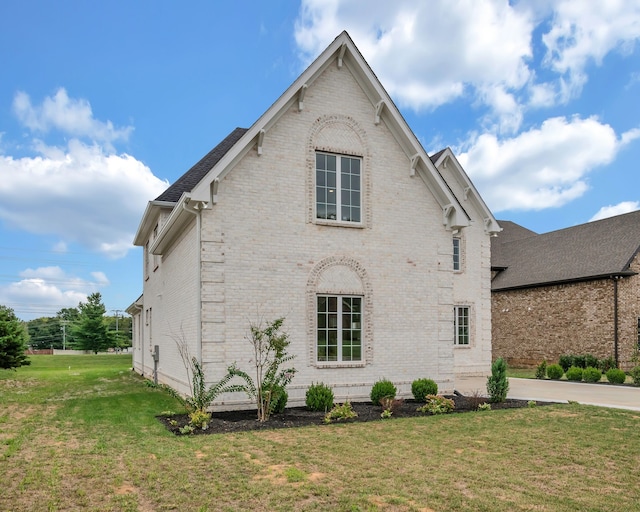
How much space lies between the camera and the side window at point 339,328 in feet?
42.5

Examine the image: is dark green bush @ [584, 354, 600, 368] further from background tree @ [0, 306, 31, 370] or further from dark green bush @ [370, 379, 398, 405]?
background tree @ [0, 306, 31, 370]

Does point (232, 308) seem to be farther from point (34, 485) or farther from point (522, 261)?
point (522, 261)

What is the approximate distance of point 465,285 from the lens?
22.3 meters

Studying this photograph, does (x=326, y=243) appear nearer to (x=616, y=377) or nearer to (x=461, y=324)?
(x=461, y=324)

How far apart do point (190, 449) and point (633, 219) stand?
86.3ft

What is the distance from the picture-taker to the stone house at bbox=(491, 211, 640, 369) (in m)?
24.0

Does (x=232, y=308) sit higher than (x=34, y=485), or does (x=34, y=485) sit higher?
(x=232, y=308)

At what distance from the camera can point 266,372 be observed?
1140cm

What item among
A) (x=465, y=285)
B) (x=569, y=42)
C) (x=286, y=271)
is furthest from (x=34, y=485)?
(x=465, y=285)

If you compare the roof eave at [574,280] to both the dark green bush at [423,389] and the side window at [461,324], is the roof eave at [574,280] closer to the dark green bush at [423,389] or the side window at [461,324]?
the side window at [461,324]

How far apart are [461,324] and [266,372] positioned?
1322 cm

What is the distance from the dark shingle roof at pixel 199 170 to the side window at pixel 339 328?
18.5 ft

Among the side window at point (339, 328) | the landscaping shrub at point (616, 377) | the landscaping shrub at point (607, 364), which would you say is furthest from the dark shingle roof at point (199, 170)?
the landscaping shrub at point (607, 364)

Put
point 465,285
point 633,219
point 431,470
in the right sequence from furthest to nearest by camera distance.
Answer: point 633,219
point 465,285
point 431,470
